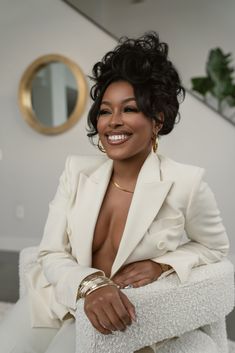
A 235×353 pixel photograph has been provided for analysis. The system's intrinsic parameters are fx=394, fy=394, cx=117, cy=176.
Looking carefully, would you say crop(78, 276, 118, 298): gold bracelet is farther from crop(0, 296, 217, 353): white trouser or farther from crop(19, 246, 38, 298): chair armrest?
crop(19, 246, 38, 298): chair armrest

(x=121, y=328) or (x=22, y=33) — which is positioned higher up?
(x=22, y=33)

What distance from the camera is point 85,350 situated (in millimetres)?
906

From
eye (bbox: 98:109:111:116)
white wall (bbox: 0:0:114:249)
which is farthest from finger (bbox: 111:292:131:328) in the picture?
white wall (bbox: 0:0:114:249)

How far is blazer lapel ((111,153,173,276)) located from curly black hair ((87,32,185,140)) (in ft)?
0.61

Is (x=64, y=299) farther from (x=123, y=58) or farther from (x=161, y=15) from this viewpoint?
(x=161, y=15)

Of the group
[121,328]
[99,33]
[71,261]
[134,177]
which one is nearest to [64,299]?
[71,261]

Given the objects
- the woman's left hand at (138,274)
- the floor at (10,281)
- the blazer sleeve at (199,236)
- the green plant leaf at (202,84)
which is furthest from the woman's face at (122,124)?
the green plant leaf at (202,84)

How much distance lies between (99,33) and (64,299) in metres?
3.35

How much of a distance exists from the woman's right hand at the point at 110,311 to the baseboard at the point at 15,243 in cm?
359

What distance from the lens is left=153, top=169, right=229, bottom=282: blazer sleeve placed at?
3.78 ft

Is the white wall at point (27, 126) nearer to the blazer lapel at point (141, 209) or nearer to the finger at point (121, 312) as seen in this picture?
the blazer lapel at point (141, 209)

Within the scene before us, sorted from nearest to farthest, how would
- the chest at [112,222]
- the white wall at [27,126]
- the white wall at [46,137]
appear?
the chest at [112,222], the white wall at [46,137], the white wall at [27,126]

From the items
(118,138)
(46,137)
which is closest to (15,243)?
(46,137)

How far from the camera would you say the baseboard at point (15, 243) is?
438 centimetres
